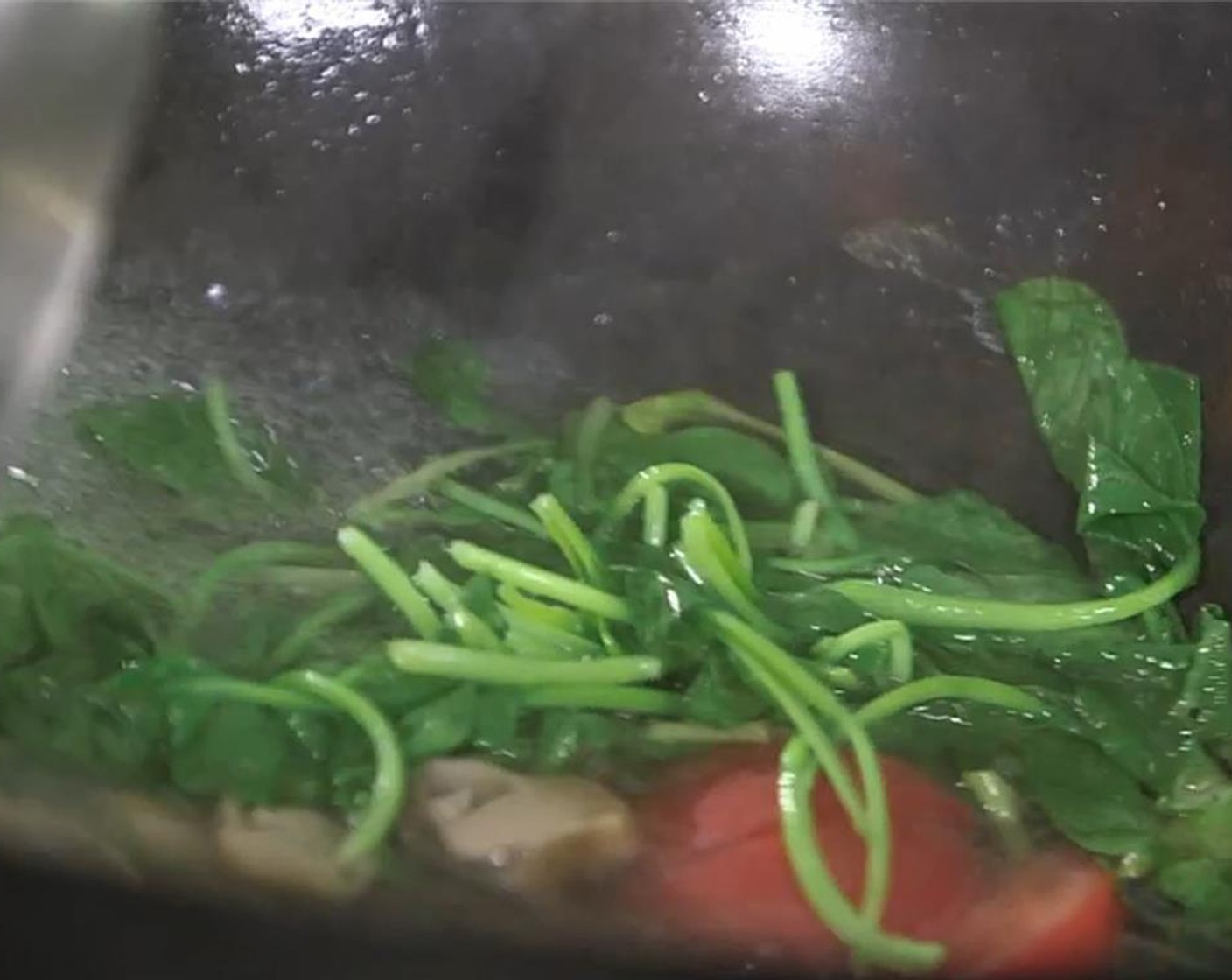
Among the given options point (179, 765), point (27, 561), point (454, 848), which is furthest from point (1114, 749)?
point (27, 561)

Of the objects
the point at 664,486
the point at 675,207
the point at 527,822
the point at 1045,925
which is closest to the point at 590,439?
the point at 664,486

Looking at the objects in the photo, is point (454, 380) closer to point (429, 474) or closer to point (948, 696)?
point (429, 474)

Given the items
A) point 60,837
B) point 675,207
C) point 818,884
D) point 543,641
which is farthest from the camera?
point 675,207

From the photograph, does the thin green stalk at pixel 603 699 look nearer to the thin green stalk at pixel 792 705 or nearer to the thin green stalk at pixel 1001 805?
the thin green stalk at pixel 792 705

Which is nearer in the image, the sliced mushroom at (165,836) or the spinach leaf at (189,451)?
the sliced mushroom at (165,836)

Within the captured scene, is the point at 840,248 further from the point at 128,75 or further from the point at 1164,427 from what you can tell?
the point at 128,75

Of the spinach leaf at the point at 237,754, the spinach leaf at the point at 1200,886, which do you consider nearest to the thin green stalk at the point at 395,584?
the spinach leaf at the point at 237,754

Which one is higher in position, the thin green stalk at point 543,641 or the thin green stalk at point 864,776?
the thin green stalk at point 543,641
